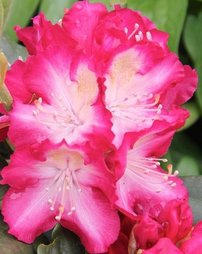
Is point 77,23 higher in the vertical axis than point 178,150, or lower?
higher

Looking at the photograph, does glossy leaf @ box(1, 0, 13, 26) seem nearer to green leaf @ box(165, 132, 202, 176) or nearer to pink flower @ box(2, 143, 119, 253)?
pink flower @ box(2, 143, 119, 253)

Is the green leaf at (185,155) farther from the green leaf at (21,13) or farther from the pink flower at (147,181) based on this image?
the pink flower at (147,181)

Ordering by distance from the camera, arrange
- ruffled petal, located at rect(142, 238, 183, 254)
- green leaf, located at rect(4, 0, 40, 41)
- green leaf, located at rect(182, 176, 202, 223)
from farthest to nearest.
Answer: green leaf, located at rect(4, 0, 40, 41) → green leaf, located at rect(182, 176, 202, 223) → ruffled petal, located at rect(142, 238, 183, 254)

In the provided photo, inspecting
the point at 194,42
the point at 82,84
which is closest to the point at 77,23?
the point at 82,84

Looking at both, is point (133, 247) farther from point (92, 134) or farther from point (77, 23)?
point (77, 23)

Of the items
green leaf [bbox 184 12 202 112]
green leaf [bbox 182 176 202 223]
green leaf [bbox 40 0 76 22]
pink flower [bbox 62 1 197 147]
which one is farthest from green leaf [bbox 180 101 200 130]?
pink flower [bbox 62 1 197 147]

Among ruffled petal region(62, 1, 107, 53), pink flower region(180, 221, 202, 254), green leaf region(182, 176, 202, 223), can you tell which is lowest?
green leaf region(182, 176, 202, 223)

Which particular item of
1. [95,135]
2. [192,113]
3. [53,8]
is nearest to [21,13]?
[53,8]
